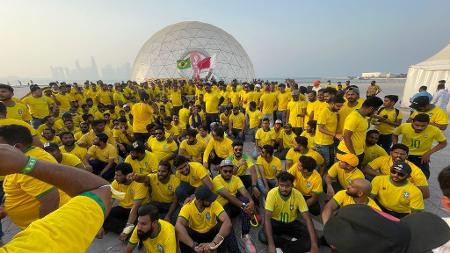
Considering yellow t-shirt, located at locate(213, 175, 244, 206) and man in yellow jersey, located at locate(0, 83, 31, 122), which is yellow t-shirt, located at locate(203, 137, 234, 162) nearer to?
yellow t-shirt, located at locate(213, 175, 244, 206)

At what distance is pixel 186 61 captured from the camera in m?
23.7

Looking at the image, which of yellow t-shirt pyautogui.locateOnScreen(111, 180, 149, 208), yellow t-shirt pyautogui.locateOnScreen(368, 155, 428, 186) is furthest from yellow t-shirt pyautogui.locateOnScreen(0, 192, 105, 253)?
yellow t-shirt pyautogui.locateOnScreen(368, 155, 428, 186)

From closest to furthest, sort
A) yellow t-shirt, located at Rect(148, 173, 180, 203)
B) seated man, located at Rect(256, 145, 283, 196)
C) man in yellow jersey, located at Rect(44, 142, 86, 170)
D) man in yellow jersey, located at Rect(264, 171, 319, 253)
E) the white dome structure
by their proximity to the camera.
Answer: man in yellow jersey, located at Rect(264, 171, 319, 253), man in yellow jersey, located at Rect(44, 142, 86, 170), yellow t-shirt, located at Rect(148, 173, 180, 203), seated man, located at Rect(256, 145, 283, 196), the white dome structure

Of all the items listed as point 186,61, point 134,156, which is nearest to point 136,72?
point 186,61

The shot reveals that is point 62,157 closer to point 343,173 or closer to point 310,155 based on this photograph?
point 310,155

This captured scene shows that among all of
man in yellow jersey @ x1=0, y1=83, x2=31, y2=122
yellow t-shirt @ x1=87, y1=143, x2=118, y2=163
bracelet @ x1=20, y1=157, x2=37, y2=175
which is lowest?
yellow t-shirt @ x1=87, y1=143, x2=118, y2=163

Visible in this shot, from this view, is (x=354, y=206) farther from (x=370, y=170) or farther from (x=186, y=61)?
(x=186, y=61)

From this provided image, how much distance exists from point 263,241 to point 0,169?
11.3 feet

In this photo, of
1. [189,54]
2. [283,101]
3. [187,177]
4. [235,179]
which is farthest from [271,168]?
[189,54]

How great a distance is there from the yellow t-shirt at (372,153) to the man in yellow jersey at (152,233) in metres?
4.01

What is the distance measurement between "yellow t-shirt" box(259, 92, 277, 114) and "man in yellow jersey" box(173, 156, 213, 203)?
5630 millimetres

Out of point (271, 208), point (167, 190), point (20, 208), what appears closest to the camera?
point (20, 208)

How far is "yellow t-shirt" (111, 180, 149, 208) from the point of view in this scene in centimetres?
402

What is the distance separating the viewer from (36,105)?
24.4 feet
